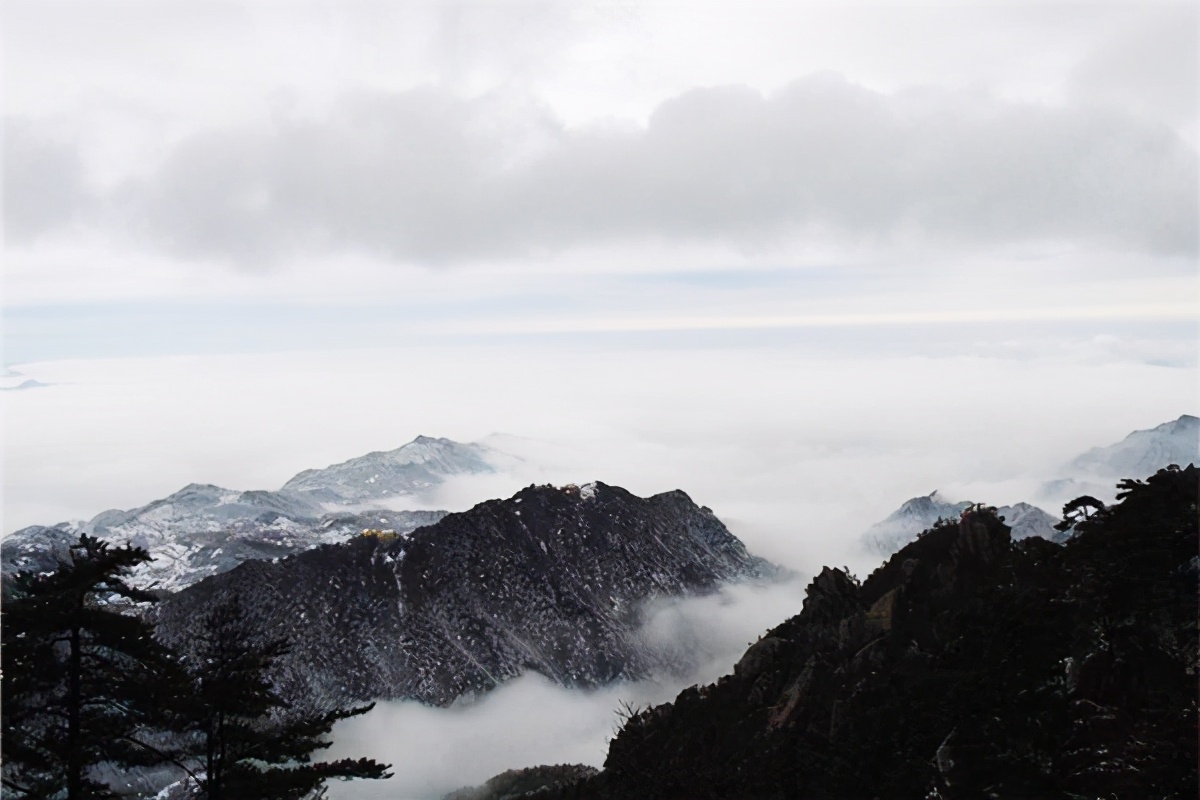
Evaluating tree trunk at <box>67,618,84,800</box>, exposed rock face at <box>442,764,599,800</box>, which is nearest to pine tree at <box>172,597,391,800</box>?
tree trunk at <box>67,618,84,800</box>

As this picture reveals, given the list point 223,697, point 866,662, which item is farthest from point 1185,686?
point 223,697

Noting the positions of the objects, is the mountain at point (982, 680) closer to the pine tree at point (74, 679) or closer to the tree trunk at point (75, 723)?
the pine tree at point (74, 679)

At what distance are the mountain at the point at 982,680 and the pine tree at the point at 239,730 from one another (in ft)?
103

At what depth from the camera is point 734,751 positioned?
Result: 81.1 m

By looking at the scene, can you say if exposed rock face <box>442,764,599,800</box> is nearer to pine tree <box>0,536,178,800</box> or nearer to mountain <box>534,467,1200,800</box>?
mountain <box>534,467,1200,800</box>

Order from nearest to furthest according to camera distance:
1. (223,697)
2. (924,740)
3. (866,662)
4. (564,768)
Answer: (223,697) → (924,740) → (866,662) → (564,768)

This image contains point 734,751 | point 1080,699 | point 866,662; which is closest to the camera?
point 1080,699

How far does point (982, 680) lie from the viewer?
5394cm

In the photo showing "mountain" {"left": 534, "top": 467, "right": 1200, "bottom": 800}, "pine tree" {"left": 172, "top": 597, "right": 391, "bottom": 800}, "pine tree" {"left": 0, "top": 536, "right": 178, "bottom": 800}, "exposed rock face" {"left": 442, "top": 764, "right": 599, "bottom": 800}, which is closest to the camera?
"pine tree" {"left": 0, "top": 536, "right": 178, "bottom": 800}

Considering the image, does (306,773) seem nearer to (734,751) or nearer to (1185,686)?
(1185,686)

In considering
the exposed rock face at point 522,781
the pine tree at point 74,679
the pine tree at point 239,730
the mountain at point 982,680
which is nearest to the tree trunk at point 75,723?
the pine tree at point 74,679

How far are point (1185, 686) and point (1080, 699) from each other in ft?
16.6

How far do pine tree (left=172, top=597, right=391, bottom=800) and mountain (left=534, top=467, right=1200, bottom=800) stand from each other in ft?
103

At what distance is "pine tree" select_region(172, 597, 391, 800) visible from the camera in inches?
1425
